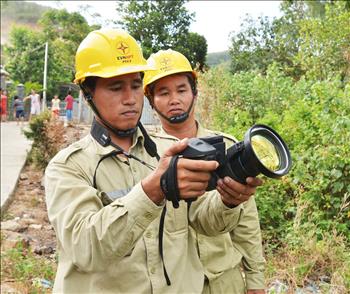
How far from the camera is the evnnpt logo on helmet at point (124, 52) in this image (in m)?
1.95

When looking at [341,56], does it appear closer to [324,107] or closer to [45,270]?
[324,107]

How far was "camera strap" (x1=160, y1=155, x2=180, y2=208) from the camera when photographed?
1473mm

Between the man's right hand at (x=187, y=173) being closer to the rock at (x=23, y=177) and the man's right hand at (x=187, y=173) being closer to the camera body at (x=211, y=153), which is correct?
the camera body at (x=211, y=153)

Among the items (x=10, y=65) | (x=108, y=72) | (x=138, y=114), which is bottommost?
(x=10, y=65)

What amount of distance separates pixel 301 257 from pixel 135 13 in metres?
3.78

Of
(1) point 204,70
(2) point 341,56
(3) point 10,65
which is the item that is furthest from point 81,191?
(3) point 10,65

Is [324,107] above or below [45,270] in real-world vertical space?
above

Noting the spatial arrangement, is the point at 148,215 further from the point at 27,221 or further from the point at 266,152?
the point at 27,221

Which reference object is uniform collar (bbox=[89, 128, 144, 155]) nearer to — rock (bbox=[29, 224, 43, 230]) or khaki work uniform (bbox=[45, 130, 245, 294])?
khaki work uniform (bbox=[45, 130, 245, 294])

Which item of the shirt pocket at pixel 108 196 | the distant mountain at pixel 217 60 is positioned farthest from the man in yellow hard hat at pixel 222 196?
the distant mountain at pixel 217 60

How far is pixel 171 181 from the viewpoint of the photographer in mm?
1474

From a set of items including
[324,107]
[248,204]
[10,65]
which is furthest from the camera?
[10,65]

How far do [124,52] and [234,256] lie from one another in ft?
3.78

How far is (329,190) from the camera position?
15.7ft
